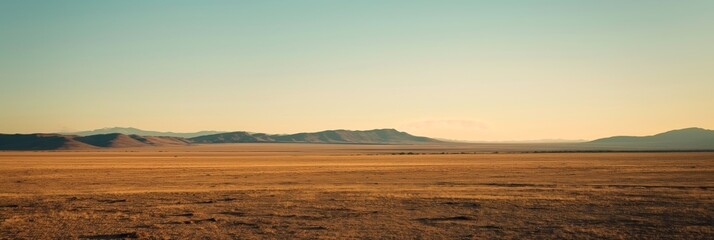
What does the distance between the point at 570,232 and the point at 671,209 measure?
21.7ft

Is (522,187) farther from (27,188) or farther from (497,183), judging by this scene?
(27,188)

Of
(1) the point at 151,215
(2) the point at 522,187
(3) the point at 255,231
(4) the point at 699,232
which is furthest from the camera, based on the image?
(2) the point at 522,187

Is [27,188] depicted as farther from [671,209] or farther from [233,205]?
[671,209]

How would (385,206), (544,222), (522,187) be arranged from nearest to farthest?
(544,222)
(385,206)
(522,187)

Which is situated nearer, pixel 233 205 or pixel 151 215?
pixel 151 215

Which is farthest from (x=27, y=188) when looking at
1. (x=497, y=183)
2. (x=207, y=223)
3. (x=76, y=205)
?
(x=497, y=183)

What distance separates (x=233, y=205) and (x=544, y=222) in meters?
11.6

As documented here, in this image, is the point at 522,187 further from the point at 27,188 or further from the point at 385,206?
the point at 27,188

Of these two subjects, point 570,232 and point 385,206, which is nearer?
point 570,232

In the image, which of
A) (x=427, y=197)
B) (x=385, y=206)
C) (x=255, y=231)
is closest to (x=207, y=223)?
(x=255, y=231)

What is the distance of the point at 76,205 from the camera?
2155 cm

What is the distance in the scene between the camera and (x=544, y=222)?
1648 centimetres

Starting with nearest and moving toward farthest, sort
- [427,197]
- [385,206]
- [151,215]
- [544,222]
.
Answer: [544,222]
[151,215]
[385,206]
[427,197]

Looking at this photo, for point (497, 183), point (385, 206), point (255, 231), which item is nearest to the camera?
point (255, 231)
